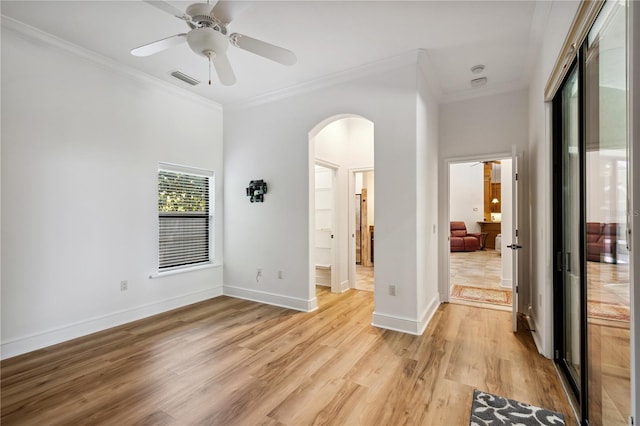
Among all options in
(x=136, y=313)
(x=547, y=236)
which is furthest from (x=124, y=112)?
(x=547, y=236)

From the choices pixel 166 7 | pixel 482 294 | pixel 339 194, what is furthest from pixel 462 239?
pixel 166 7

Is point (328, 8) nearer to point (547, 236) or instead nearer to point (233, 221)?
point (547, 236)

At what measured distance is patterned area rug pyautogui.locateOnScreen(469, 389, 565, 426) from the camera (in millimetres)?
1883

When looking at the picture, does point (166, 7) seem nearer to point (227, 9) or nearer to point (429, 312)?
point (227, 9)

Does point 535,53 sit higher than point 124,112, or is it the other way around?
point 535,53

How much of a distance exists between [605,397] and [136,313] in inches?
172

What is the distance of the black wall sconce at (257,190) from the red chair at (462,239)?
7892 millimetres

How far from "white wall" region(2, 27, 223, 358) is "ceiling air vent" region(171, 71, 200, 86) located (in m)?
0.34

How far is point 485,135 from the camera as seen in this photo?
13.9ft

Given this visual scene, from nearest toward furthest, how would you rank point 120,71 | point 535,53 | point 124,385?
1. point 124,385
2. point 535,53
3. point 120,71

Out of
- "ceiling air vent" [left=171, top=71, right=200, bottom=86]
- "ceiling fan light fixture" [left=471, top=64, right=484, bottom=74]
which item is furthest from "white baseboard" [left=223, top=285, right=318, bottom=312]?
"ceiling fan light fixture" [left=471, top=64, right=484, bottom=74]

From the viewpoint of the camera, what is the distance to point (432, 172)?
4.13m

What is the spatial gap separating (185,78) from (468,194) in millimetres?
10349

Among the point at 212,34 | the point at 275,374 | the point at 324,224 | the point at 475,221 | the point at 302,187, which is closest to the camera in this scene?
the point at 212,34
